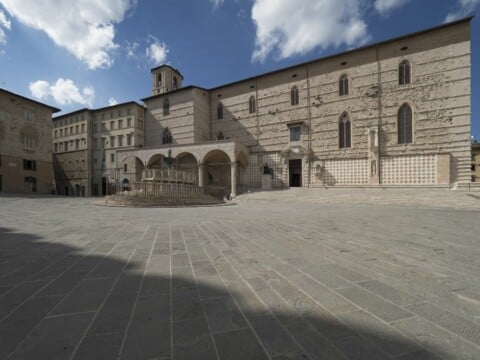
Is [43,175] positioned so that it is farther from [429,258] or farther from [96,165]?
[429,258]

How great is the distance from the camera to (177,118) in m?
32.6

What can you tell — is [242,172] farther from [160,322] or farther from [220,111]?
[160,322]

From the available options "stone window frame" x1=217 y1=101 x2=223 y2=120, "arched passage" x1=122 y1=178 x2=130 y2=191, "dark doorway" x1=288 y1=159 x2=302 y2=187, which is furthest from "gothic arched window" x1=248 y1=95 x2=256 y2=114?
"arched passage" x1=122 y1=178 x2=130 y2=191

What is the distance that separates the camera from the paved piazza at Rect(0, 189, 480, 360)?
1.53m

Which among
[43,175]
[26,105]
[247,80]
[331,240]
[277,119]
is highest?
[247,80]

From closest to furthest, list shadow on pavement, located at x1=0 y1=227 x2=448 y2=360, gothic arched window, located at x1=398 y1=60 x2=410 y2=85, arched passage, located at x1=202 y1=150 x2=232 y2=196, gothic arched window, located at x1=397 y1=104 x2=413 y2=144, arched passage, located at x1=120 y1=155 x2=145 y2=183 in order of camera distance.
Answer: shadow on pavement, located at x1=0 y1=227 x2=448 y2=360 < gothic arched window, located at x1=397 y1=104 x2=413 y2=144 < gothic arched window, located at x1=398 y1=60 x2=410 y2=85 < arched passage, located at x1=202 y1=150 x2=232 y2=196 < arched passage, located at x1=120 y1=155 x2=145 y2=183

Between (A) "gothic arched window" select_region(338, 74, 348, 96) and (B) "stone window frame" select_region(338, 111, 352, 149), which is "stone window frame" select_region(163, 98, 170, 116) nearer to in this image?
(A) "gothic arched window" select_region(338, 74, 348, 96)

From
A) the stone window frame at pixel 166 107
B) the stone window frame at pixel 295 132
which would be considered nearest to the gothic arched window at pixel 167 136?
the stone window frame at pixel 166 107

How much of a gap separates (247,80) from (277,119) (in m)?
7.13

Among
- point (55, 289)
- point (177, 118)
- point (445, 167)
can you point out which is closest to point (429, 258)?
point (55, 289)

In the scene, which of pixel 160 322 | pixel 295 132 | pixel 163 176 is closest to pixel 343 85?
pixel 295 132

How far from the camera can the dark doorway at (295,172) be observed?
87.9ft

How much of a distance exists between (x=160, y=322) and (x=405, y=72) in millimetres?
29397

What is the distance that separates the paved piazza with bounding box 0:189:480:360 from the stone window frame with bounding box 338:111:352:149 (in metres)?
22.2
